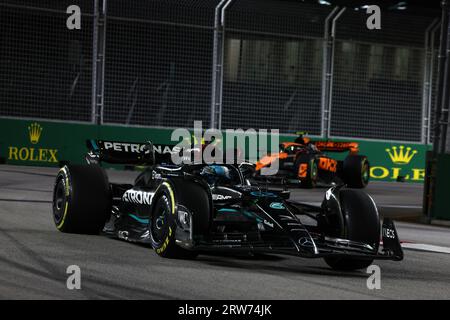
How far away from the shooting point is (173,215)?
8.49 metres

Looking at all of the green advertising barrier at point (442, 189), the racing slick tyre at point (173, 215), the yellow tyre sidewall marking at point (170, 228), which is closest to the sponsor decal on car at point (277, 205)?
the racing slick tyre at point (173, 215)

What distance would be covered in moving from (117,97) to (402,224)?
9.58 m

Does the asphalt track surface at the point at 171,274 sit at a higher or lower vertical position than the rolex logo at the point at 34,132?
lower

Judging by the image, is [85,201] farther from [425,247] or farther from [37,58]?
[37,58]

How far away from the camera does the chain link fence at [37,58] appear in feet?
69.8

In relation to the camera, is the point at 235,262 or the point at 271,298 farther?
the point at 235,262

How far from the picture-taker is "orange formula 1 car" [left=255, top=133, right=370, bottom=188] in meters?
20.3

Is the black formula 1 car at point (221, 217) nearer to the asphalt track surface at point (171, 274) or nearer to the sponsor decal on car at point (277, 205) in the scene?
the sponsor decal on car at point (277, 205)

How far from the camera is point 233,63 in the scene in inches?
912

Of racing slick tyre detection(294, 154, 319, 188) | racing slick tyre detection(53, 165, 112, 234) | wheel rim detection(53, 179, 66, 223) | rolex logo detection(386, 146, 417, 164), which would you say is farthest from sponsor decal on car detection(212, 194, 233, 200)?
rolex logo detection(386, 146, 417, 164)

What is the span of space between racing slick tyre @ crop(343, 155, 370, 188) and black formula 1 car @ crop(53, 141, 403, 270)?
11197mm

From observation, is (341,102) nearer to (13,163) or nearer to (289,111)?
(289,111)

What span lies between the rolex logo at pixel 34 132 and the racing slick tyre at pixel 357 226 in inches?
547
